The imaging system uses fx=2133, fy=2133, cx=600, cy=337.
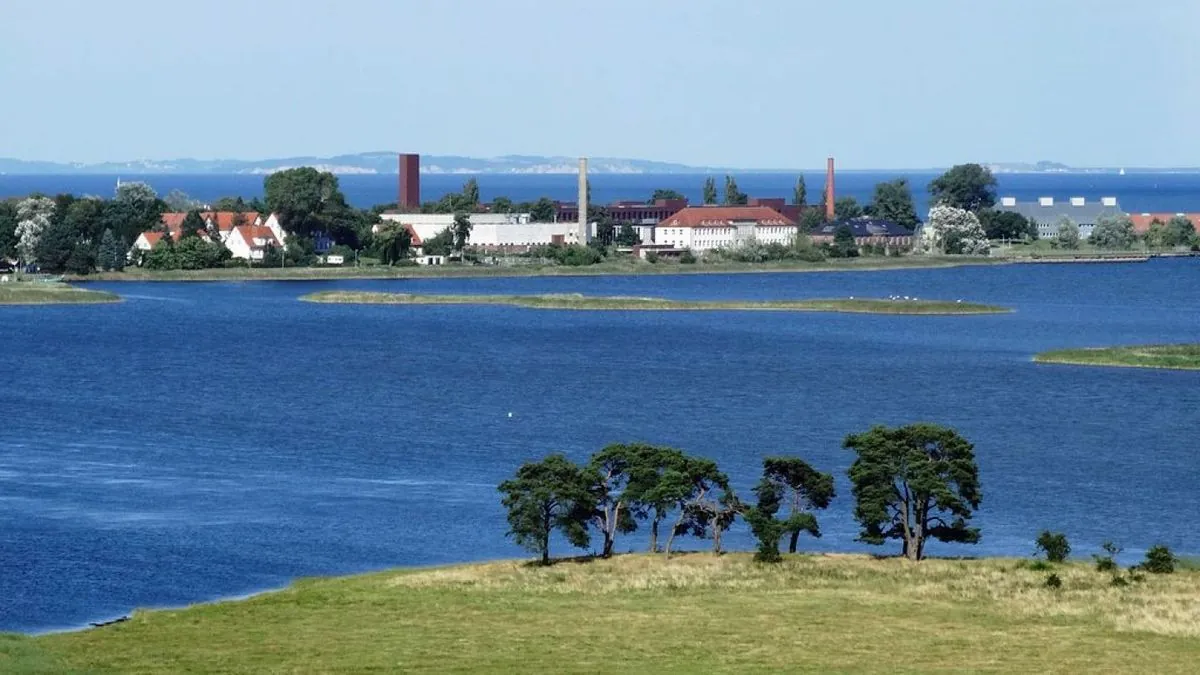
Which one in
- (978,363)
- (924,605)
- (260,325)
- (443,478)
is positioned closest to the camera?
(924,605)

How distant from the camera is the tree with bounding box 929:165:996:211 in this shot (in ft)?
533

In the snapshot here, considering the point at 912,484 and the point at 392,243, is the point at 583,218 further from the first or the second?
the point at 912,484

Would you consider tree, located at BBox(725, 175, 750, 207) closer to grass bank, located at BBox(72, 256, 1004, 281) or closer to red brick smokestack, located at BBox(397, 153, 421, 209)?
grass bank, located at BBox(72, 256, 1004, 281)

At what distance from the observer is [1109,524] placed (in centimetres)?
3931

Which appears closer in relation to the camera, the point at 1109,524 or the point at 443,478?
the point at 1109,524

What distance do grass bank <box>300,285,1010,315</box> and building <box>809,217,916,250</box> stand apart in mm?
39209

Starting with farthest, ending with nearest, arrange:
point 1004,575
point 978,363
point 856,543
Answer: point 978,363
point 856,543
point 1004,575

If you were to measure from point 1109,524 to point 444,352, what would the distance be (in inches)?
1564

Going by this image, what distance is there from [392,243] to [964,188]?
57079 millimetres

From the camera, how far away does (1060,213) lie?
16450cm

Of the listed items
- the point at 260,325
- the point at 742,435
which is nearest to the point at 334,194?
the point at 260,325

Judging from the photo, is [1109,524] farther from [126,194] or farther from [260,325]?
[126,194]

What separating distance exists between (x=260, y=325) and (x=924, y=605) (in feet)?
195

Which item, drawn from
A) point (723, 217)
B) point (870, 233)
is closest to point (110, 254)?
point (723, 217)
